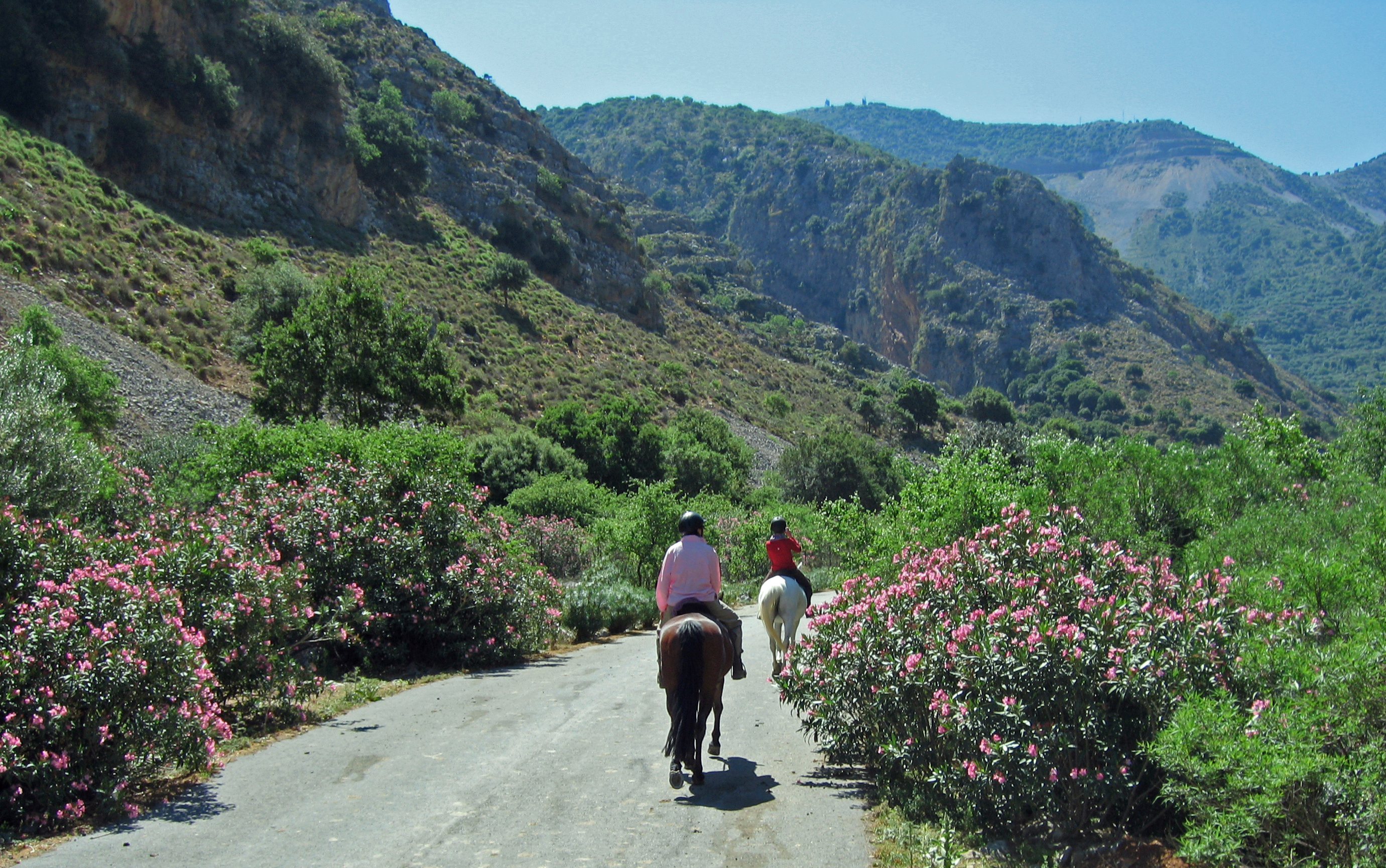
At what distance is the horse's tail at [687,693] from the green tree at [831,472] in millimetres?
49193

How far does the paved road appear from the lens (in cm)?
561

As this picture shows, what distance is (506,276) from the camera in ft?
219

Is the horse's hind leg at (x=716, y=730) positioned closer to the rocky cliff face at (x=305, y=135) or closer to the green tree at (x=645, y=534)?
the green tree at (x=645, y=534)

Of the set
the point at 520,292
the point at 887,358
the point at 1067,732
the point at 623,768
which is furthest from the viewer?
the point at 887,358

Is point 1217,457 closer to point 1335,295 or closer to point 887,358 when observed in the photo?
point 887,358

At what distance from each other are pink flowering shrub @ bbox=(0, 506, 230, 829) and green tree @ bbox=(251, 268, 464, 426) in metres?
23.7

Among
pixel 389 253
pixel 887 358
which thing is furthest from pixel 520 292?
pixel 887 358

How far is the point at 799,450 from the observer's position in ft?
199

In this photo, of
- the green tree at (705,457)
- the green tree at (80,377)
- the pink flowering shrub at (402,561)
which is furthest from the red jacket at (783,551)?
the green tree at (705,457)

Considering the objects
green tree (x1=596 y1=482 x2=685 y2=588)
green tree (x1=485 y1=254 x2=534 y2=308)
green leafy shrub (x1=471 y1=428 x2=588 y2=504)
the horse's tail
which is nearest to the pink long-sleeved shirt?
the horse's tail

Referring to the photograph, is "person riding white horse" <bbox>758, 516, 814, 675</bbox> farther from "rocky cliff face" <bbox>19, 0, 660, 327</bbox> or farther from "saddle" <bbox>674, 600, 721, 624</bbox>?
"rocky cliff face" <bbox>19, 0, 660, 327</bbox>

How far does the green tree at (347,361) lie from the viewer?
30.9m

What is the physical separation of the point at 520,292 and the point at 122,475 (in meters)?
57.0

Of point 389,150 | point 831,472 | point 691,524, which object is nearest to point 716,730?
point 691,524
